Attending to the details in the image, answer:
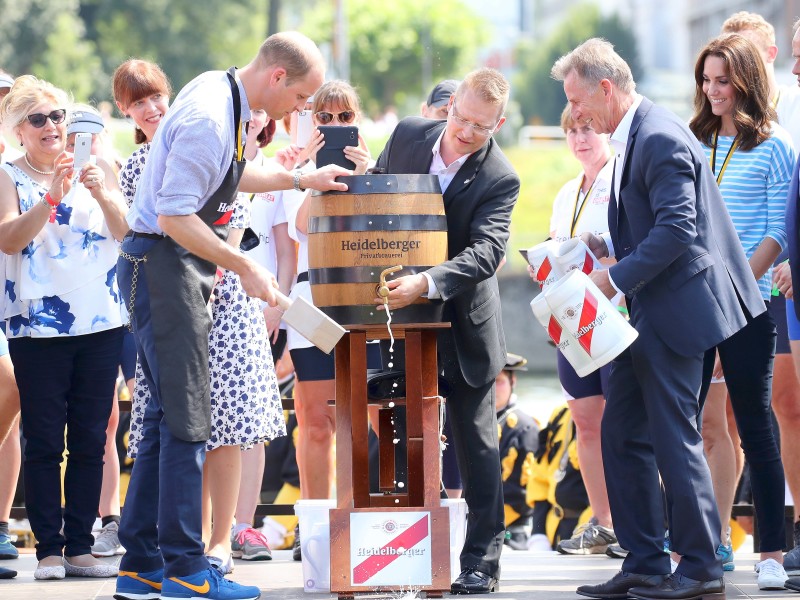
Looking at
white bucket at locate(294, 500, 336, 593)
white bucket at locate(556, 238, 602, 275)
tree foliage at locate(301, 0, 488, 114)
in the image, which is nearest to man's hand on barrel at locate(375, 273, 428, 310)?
white bucket at locate(556, 238, 602, 275)

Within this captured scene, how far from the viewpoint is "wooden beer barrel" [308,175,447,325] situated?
481 cm

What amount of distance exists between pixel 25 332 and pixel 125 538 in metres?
1.15

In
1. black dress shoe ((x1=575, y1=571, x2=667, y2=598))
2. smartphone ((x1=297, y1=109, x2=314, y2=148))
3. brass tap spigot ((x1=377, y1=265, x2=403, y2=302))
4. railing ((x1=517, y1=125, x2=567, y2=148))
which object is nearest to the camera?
brass tap spigot ((x1=377, y1=265, x2=403, y2=302))

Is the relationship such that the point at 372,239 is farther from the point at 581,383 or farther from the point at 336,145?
the point at 581,383

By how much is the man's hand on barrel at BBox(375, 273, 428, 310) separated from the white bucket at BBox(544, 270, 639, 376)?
0.45 m

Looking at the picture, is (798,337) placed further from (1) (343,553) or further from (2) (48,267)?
(2) (48,267)

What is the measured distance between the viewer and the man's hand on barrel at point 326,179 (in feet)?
15.8

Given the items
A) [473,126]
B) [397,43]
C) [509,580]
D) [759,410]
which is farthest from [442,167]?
[397,43]

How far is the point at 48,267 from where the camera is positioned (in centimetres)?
568

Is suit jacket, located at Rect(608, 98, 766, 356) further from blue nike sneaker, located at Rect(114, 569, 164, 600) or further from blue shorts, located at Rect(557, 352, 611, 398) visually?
blue nike sneaker, located at Rect(114, 569, 164, 600)

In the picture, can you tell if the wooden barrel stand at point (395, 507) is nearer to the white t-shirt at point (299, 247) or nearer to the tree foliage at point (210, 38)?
the white t-shirt at point (299, 247)

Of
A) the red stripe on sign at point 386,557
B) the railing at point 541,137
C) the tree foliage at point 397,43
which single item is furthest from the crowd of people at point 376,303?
the tree foliage at point 397,43

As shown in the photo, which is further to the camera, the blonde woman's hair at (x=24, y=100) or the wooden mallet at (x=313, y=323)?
the blonde woman's hair at (x=24, y=100)

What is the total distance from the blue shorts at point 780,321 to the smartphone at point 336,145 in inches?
72.6
